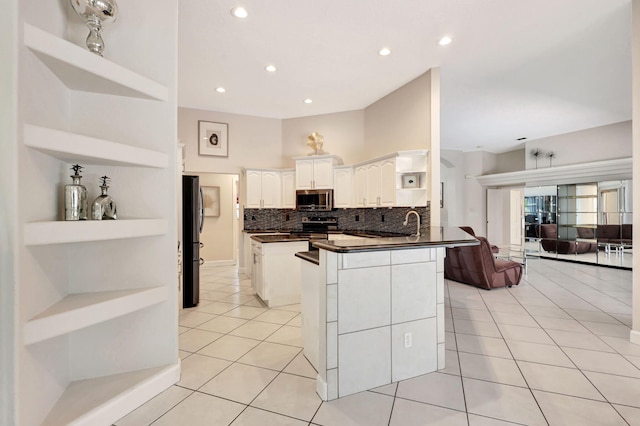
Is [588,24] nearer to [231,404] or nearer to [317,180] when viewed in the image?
[317,180]

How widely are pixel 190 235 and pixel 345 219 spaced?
2.90 m

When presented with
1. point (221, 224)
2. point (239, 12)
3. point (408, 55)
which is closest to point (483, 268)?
point (408, 55)

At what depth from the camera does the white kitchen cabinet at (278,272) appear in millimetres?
3740

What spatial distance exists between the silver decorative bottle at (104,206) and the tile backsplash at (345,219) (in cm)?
378

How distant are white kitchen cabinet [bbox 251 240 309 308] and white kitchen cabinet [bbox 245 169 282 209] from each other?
6.17 feet

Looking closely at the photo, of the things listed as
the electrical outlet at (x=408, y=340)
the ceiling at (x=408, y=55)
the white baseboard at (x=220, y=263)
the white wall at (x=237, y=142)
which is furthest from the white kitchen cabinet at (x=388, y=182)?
the white baseboard at (x=220, y=263)

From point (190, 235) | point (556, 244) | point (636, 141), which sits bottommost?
point (556, 244)

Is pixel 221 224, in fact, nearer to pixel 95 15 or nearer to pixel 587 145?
pixel 95 15

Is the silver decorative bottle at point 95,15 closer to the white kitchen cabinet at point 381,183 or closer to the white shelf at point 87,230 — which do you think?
the white shelf at point 87,230

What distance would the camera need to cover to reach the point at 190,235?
3.74 m

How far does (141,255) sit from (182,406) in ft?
3.38

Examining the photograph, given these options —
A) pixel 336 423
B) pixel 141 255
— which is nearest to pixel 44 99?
pixel 141 255

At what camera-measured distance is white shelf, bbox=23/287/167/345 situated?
1402mm

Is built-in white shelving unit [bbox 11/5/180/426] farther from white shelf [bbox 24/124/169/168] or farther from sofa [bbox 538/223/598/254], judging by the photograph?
sofa [bbox 538/223/598/254]
